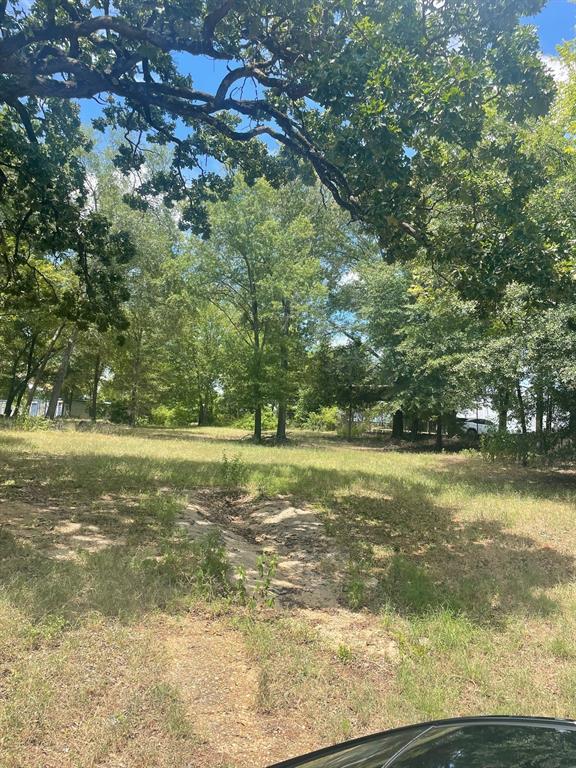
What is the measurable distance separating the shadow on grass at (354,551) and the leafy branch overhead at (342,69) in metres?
4.41

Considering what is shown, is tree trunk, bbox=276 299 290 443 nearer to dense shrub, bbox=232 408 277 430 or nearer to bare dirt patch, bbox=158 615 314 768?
dense shrub, bbox=232 408 277 430

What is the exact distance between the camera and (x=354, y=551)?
21.7ft

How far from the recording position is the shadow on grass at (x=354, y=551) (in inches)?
182

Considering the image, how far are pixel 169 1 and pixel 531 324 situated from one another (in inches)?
383

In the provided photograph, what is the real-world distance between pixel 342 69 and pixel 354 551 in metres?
5.72

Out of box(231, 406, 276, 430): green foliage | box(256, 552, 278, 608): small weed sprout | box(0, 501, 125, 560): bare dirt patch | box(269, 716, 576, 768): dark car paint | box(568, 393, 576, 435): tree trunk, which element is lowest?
box(256, 552, 278, 608): small weed sprout

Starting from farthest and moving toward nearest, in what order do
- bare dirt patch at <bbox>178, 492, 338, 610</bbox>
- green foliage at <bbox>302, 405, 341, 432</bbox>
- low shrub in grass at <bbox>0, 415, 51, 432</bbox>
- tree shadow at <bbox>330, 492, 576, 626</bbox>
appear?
green foliage at <bbox>302, 405, 341, 432</bbox> < low shrub in grass at <bbox>0, 415, 51, 432</bbox> < bare dirt patch at <bbox>178, 492, 338, 610</bbox> < tree shadow at <bbox>330, 492, 576, 626</bbox>

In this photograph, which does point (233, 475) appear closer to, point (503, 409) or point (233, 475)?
point (233, 475)

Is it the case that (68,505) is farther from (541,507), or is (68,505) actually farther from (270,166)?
(541,507)

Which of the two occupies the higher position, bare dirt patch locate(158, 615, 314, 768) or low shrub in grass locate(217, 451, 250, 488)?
low shrub in grass locate(217, 451, 250, 488)

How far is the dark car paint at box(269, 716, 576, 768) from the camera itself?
4.75 ft

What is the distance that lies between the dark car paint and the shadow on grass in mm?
2937

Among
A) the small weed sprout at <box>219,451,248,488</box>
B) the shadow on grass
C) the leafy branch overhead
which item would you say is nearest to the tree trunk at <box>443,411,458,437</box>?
the shadow on grass

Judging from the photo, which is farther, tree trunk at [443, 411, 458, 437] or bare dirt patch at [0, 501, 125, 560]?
tree trunk at [443, 411, 458, 437]
